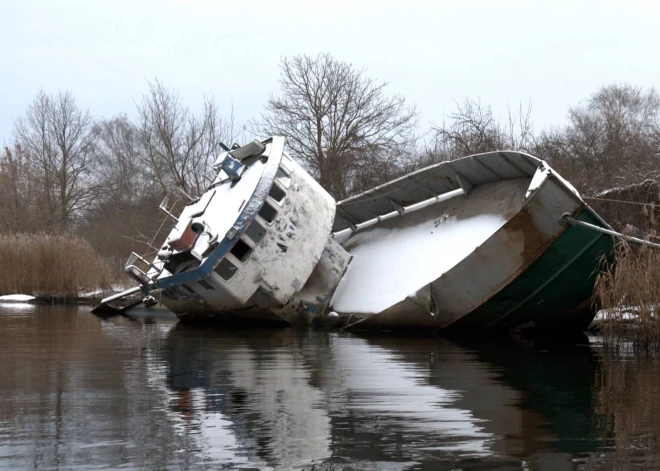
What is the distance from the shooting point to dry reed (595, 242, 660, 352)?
10180 millimetres

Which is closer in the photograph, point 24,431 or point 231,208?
point 24,431

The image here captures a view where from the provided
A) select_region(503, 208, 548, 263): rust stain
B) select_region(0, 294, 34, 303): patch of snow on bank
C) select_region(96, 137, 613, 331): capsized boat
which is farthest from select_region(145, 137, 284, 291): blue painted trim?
select_region(0, 294, 34, 303): patch of snow on bank

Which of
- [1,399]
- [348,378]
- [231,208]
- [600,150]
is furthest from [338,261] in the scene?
[600,150]

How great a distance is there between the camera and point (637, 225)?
1683 cm

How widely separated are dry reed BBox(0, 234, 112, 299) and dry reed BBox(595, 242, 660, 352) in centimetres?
1661

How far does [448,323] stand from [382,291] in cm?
185

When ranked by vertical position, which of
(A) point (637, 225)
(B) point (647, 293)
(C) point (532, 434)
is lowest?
(C) point (532, 434)

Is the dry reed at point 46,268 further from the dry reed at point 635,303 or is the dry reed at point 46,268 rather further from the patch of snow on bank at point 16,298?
the dry reed at point 635,303

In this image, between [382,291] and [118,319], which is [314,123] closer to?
[118,319]

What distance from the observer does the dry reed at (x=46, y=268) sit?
79.2 ft

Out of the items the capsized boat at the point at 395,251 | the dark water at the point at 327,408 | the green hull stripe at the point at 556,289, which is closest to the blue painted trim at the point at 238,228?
the capsized boat at the point at 395,251

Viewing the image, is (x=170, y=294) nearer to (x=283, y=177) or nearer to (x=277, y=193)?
(x=277, y=193)

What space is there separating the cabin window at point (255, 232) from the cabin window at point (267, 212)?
10.4 inches

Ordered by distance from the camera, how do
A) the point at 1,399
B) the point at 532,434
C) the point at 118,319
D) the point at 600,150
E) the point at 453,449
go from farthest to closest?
the point at 600,150 → the point at 118,319 → the point at 1,399 → the point at 532,434 → the point at 453,449
